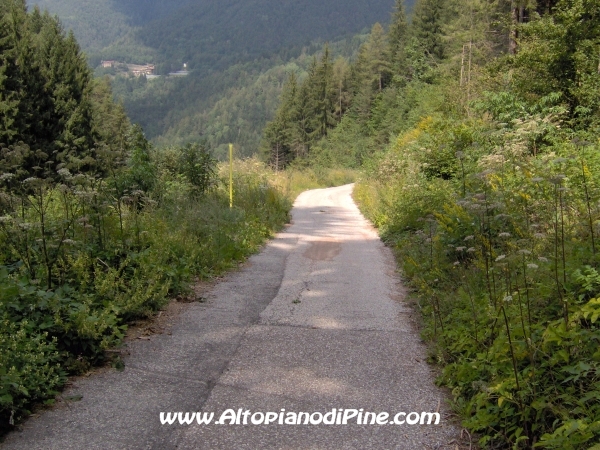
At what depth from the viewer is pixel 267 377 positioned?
180 inches

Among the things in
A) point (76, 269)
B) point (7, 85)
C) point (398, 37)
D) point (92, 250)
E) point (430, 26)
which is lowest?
point (76, 269)

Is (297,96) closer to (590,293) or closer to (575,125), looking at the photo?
(575,125)

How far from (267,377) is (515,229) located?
11.5 feet

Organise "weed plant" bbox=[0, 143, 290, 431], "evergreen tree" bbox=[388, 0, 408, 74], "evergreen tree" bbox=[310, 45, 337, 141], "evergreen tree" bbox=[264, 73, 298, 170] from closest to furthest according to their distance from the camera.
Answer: "weed plant" bbox=[0, 143, 290, 431]
"evergreen tree" bbox=[388, 0, 408, 74]
"evergreen tree" bbox=[310, 45, 337, 141]
"evergreen tree" bbox=[264, 73, 298, 170]

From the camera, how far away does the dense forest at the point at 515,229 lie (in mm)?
3594

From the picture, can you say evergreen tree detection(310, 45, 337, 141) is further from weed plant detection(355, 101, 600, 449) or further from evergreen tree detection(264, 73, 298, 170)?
weed plant detection(355, 101, 600, 449)

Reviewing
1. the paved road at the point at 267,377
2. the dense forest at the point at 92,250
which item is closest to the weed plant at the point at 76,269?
the dense forest at the point at 92,250

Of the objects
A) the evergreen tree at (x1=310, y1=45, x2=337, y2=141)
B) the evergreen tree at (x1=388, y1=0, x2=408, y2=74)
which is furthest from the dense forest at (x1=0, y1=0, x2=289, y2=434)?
the evergreen tree at (x1=310, y1=45, x2=337, y2=141)

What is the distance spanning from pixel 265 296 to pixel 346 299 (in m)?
1.15

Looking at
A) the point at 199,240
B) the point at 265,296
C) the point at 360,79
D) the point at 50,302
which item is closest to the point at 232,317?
the point at 265,296

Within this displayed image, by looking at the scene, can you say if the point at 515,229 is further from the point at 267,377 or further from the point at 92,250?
the point at 92,250

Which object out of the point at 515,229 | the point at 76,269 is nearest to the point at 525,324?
the point at 515,229

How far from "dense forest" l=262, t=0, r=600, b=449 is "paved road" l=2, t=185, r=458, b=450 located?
454 mm

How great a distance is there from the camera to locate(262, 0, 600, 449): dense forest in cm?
359
